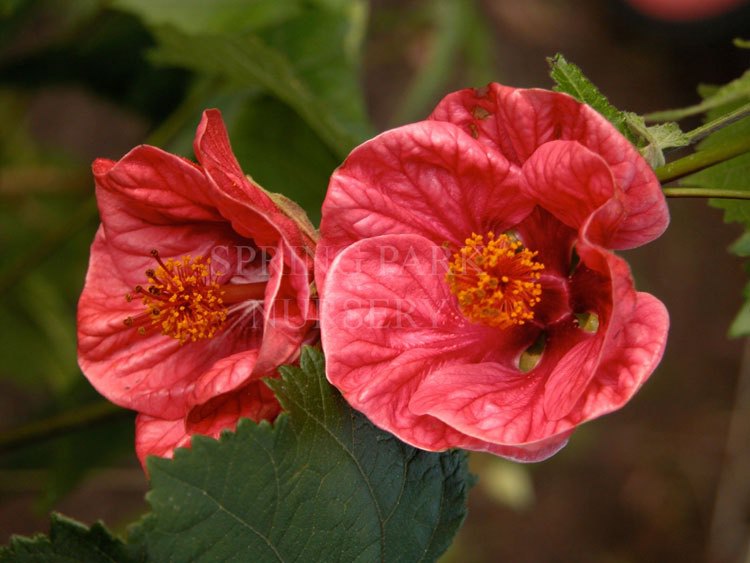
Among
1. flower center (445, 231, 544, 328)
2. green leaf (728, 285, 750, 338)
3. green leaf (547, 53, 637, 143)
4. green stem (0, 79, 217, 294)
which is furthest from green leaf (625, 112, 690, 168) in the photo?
green stem (0, 79, 217, 294)

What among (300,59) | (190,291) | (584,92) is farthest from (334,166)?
(584,92)

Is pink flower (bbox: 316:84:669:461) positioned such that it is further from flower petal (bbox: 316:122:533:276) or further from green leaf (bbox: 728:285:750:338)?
green leaf (bbox: 728:285:750:338)

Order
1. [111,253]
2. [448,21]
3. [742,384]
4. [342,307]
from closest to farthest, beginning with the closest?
[342,307] → [111,253] → [448,21] → [742,384]

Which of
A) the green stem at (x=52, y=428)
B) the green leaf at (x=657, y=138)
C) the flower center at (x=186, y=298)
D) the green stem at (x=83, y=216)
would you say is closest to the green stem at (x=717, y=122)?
the green leaf at (x=657, y=138)

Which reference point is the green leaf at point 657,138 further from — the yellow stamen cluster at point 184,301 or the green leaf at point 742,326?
the yellow stamen cluster at point 184,301

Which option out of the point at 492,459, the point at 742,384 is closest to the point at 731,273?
the point at 742,384

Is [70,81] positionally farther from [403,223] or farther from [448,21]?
[403,223]
